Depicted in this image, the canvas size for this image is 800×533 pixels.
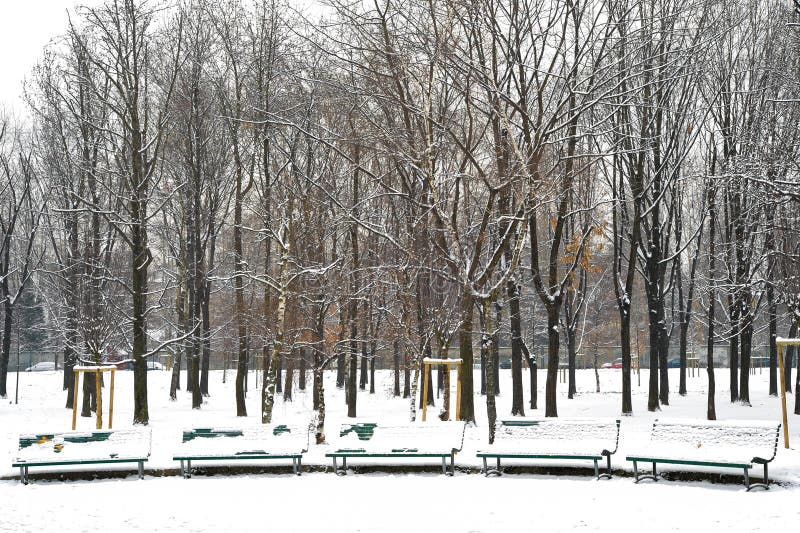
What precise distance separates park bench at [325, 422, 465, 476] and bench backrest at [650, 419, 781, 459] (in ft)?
9.98

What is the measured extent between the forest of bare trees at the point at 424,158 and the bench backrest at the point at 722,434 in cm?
356

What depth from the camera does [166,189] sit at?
31.7 metres

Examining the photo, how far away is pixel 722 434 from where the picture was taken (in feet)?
38.2

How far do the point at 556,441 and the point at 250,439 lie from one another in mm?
4811

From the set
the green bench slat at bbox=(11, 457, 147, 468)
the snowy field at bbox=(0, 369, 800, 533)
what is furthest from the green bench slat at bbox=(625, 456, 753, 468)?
the green bench slat at bbox=(11, 457, 147, 468)

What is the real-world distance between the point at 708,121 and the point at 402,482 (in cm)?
1849

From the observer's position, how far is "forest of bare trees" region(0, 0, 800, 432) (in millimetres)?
16266

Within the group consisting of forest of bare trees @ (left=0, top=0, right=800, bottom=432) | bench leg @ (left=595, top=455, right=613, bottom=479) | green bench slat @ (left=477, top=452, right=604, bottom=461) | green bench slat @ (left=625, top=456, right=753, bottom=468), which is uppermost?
forest of bare trees @ (left=0, top=0, right=800, bottom=432)

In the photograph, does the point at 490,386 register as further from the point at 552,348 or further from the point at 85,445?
the point at 85,445

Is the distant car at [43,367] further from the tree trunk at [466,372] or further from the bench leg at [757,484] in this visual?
the bench leg at [757,484]

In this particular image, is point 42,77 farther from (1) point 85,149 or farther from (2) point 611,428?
(2) point 611,428

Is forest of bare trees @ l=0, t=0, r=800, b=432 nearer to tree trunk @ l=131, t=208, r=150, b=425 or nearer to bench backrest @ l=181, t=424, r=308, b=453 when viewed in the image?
tree trunk @ l=131, t=208, r=150, b=425

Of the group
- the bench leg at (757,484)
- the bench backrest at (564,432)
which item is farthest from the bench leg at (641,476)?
the bench leg at (757,484)

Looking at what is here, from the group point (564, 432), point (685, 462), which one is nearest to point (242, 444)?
point (564, 432)
